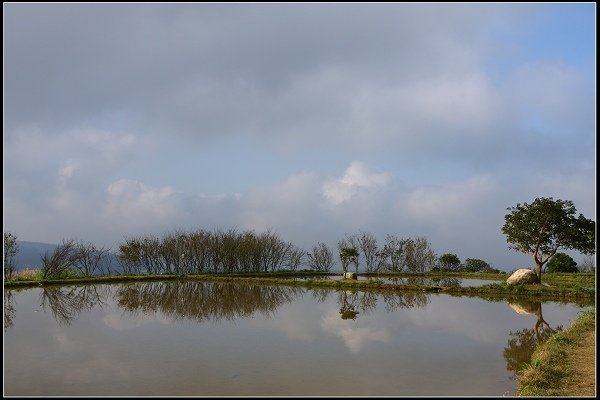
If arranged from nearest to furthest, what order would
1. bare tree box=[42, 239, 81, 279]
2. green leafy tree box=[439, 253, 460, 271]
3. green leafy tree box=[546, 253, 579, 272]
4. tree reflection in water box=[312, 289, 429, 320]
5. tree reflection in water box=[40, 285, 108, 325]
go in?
tree reflection in water box=[40, 285, 108, 325]
tree reflection in water box=[312, 289, 429, 320]
bare tree box=[42, 239, 81, 279]
green leafy tree box=[546, 253, 579, 272]
green leafy tree box=[439, 253, 460, 271]

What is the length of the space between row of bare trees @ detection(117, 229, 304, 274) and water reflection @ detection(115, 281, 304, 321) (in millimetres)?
7610

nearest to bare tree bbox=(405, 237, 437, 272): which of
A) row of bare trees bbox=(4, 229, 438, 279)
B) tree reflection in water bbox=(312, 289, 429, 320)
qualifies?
row of bare trees bbox=(4, 229, 438, 279)

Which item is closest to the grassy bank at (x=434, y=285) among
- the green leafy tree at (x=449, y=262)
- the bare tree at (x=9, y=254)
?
the bare tree at (x=9, y=254)

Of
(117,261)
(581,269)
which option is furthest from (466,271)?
(117,261)

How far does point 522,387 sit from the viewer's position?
5.64 m

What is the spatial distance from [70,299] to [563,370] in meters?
14.3

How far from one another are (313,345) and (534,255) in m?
16.0

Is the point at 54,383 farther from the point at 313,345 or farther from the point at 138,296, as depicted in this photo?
the point at 138,296

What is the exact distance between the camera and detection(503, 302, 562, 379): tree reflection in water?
7.64 m

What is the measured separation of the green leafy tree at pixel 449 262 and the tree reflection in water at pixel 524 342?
1967 cm

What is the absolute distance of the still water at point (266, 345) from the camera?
19.9 feet

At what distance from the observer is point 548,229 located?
20656 mm

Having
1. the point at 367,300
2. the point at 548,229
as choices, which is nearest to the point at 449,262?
the point at 548,229

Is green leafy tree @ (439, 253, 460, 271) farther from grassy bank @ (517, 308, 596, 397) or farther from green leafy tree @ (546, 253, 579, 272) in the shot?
grassy bank @ (517, 308, 596, 397)
